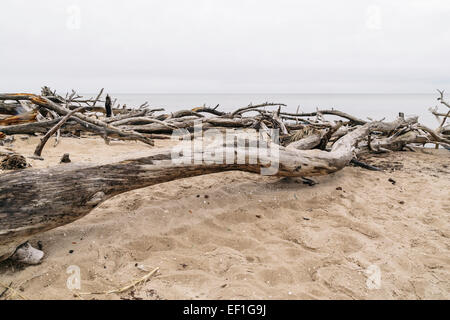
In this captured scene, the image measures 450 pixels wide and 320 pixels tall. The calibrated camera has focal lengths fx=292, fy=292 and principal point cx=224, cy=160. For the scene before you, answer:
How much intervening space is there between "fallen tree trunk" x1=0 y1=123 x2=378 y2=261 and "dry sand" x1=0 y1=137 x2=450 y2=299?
240 millimetres

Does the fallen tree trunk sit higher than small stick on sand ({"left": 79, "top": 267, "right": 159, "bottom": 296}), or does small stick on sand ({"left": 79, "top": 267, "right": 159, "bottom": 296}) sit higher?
the fallen tree trunk

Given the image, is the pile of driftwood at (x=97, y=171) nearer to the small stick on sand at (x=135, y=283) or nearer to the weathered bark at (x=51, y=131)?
the weathered bark at (x=51, y=131)

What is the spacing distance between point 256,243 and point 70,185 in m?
1.49

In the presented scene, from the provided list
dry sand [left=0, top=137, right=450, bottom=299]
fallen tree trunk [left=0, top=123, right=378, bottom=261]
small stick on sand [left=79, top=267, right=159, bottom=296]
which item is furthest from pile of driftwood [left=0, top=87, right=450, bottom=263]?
small stick on sand [left=79, top=267, right=159, bottom=296]

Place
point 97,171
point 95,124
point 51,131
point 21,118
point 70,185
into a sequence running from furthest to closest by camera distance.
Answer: point 21,118
point 95,124
point 51,131
point 97,171
point 70,185

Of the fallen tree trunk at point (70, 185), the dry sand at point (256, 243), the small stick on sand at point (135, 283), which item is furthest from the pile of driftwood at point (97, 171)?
the small stick on sand at point (135, 283)

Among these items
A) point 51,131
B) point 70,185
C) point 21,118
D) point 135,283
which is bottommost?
point 135,283

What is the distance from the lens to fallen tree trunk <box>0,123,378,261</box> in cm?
190

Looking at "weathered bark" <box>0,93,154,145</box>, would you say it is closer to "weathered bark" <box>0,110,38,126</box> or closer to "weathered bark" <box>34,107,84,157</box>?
"weathered bark" <box>34,107,84,157</box>

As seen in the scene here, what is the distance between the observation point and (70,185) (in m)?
2.13

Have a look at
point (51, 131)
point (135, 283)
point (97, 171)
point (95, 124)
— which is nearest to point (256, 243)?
point (135, 283)

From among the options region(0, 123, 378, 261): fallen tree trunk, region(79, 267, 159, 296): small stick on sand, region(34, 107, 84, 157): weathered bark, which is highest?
region(34, 107, 84, 157): weathered bark

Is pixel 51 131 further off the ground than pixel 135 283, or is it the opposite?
pixel 51 131

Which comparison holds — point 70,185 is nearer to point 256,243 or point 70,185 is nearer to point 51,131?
point 256,243
